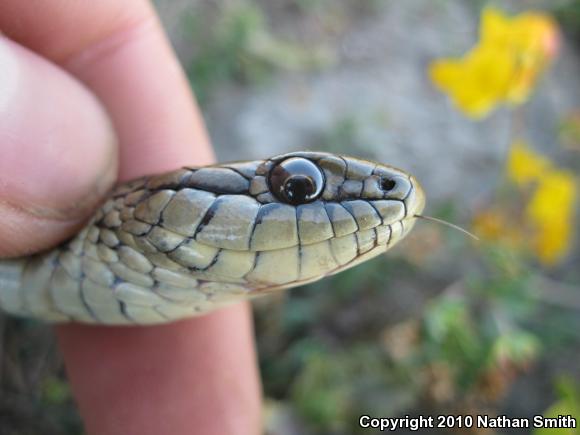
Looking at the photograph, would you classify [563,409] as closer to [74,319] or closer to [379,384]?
[379,384]

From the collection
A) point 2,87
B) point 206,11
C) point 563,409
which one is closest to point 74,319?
point 2,87

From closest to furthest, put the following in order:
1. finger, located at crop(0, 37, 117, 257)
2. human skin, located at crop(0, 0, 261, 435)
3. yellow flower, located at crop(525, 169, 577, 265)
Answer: finger, located at crop(0, 37, 117, 257) < human skin, located at crop(0, 0, 261, 435) < yellow flower, located at crop(525, 169, 577, 265)

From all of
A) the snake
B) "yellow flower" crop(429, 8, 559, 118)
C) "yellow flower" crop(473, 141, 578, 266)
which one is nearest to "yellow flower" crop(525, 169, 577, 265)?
"yellow flower" crop(473, 141, 578, 266)

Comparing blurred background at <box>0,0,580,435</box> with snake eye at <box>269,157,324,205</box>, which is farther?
blurred background at <box>0,0,580,435</box>

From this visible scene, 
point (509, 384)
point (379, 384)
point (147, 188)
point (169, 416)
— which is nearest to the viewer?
point (147, 188)

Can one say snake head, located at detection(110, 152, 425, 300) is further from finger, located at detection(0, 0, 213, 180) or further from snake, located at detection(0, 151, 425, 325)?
finger, located at detection(0, 0, 213, 180)

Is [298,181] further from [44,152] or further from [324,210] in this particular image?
[44,152]
